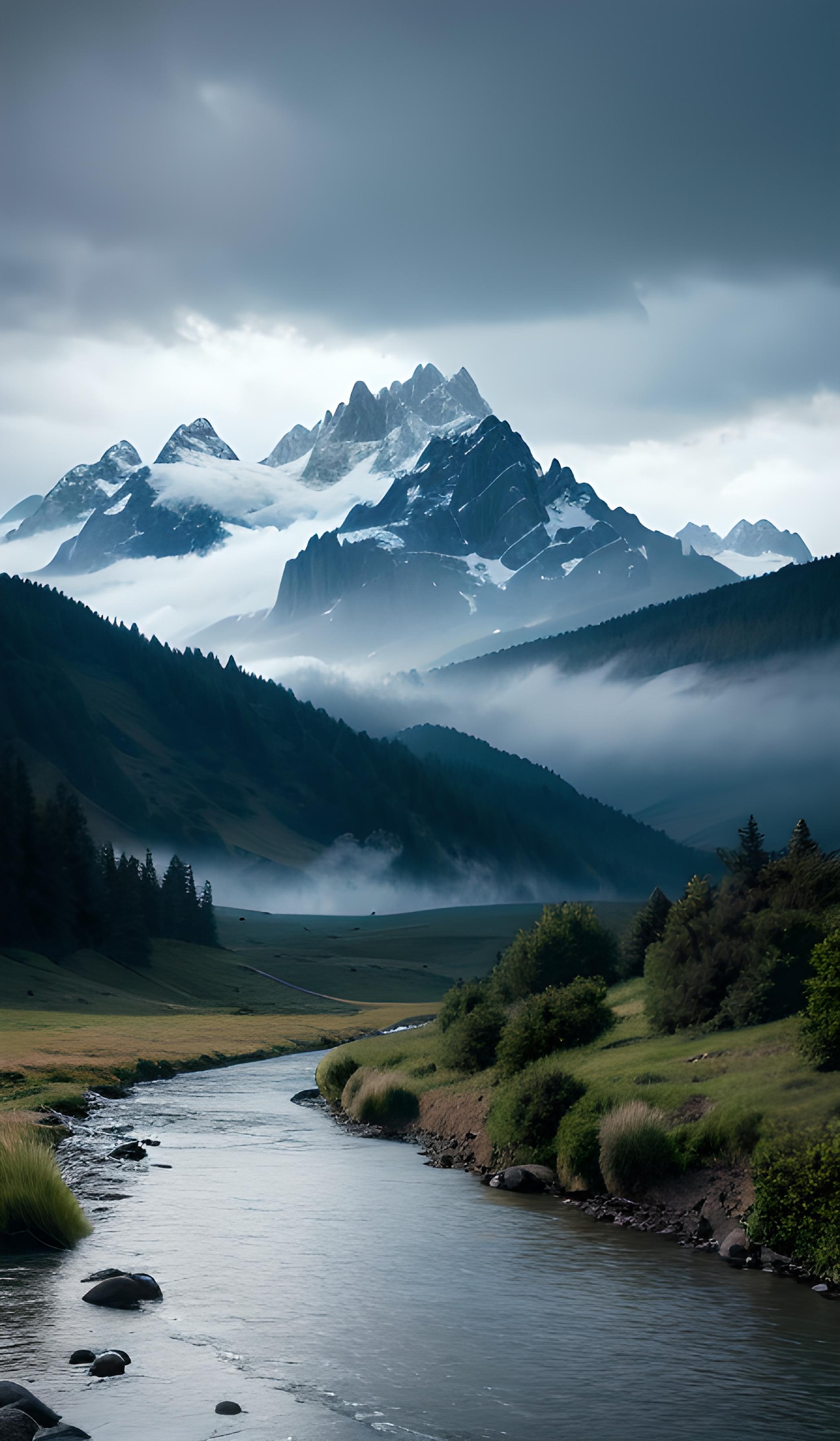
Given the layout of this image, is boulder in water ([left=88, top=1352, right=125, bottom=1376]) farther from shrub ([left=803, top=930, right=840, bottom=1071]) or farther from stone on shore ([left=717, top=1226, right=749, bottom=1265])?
shrub ([left=803, top=930, right=840, bottom=1071])

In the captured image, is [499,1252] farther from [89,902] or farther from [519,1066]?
Result: [89,902]

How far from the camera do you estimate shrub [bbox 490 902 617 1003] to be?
80438 mm

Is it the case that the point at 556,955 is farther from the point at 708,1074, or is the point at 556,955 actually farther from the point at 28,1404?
the point at 28,1404

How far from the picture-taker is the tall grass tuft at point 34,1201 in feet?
127

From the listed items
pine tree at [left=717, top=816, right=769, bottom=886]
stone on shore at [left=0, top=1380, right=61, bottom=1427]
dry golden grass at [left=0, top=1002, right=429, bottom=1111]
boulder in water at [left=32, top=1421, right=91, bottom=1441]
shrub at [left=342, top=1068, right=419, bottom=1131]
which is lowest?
dry golden grass at [left=0, top=1002, right=429, bottom=1111]

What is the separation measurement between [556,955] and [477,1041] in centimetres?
1038

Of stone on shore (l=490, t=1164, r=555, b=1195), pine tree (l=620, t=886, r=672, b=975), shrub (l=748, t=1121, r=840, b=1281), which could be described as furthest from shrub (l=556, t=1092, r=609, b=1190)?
pine tree (l=620, t=886, r=672, b=975)

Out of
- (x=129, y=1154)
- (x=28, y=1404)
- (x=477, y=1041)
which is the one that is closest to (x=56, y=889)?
(x=477, y=1041)

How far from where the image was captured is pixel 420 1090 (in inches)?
2987

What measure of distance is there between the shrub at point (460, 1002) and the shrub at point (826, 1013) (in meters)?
38.2

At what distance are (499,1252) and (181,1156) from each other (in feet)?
80.0

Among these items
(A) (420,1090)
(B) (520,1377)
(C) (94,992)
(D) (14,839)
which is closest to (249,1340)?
(B) (520,1377)

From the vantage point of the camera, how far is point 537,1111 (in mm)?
54969

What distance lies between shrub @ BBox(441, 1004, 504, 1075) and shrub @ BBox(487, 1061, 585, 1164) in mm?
15452
